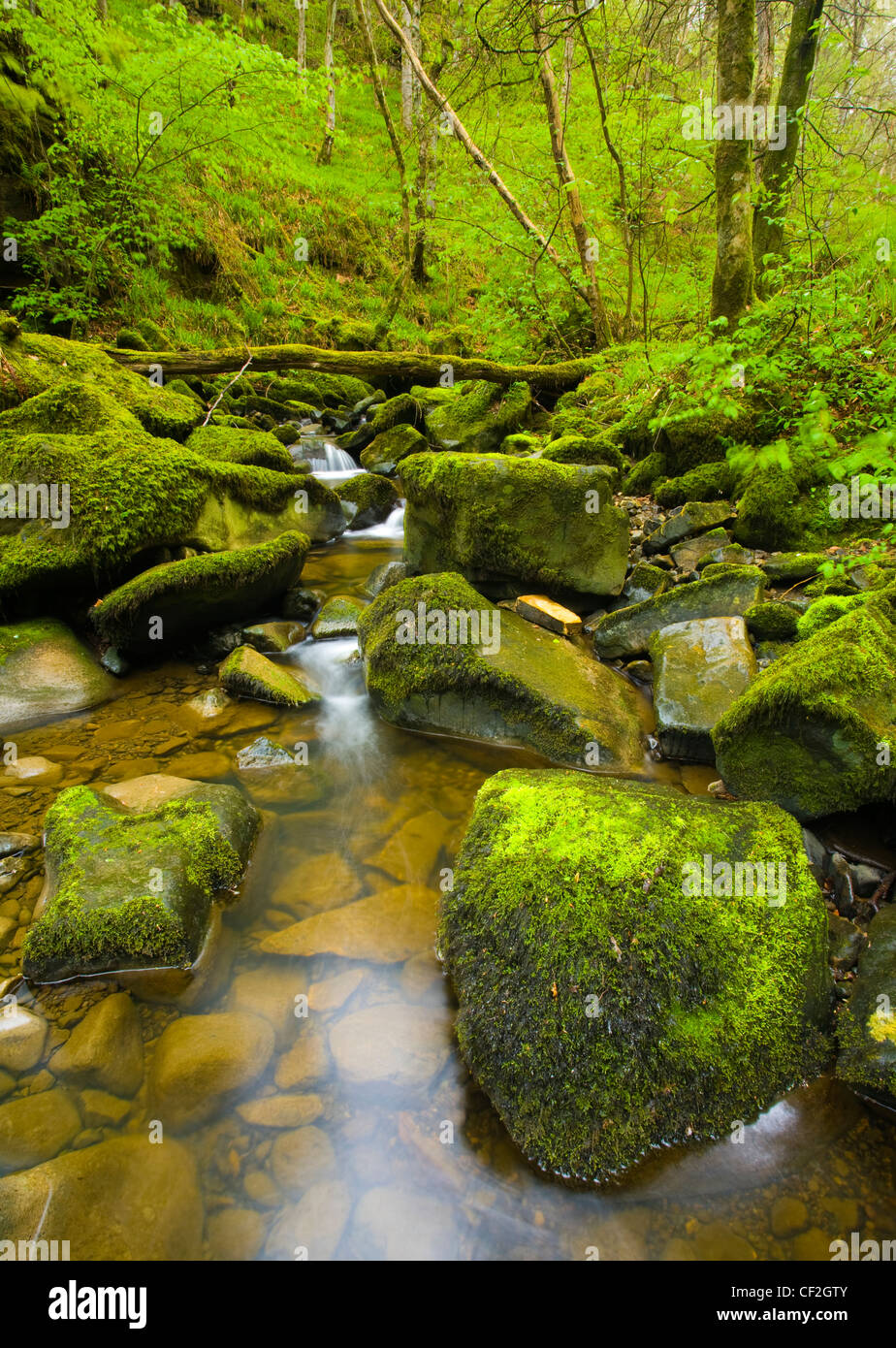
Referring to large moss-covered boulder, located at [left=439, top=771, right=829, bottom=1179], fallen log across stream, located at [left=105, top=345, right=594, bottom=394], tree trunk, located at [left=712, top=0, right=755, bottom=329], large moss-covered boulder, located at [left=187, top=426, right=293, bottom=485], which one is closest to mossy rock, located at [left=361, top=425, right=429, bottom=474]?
fallen log across stream, located at [left=105, top=345, right=594, bottom=394]

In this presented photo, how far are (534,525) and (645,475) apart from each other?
2937 millimetres

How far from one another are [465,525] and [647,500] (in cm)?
308

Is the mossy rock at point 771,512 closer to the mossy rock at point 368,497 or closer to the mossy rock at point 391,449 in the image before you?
the mossy rock at point 368,497

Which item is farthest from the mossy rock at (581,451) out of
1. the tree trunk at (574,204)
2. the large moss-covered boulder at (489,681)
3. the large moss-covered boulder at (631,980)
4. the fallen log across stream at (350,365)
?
the tree trunk at (574,204)

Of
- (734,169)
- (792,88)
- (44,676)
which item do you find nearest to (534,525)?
(44,676)

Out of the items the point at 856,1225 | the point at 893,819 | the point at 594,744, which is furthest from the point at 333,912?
the point at 893,819

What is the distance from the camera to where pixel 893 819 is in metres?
3.03

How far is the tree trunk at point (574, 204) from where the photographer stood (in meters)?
10.5

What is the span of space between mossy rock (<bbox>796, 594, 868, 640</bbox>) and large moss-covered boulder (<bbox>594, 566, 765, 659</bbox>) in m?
0.63

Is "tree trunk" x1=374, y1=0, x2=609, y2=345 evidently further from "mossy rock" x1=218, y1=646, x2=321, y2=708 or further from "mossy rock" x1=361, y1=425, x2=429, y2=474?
"mossy rock" x1=218, y1=646, x2=321, y2=708

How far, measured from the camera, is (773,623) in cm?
466

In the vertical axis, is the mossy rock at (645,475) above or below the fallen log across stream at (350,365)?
below

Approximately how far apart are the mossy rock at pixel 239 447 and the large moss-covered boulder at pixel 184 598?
2.47 m

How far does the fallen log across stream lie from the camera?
9609mm
